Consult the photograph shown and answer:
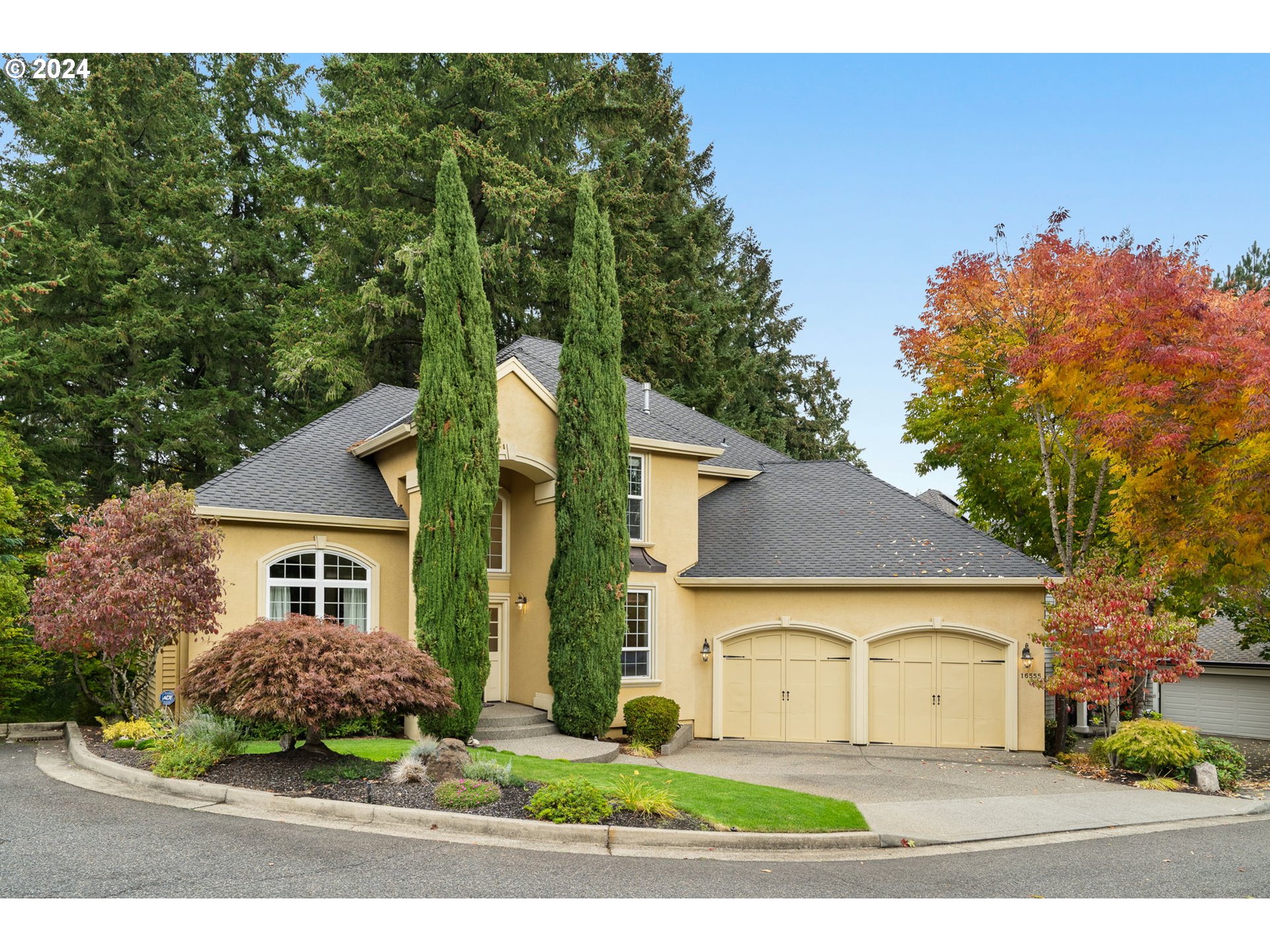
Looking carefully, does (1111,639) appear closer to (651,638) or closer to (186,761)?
(651,638)

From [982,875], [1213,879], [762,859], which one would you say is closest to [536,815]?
[762,859]

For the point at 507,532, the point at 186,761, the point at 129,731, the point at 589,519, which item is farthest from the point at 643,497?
the point at 129,731

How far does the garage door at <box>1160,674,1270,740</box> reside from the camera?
83.3 ft

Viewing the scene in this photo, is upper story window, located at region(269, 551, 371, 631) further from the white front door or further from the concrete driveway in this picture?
the concrete driveway

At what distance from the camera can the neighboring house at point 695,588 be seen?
15.1 meters

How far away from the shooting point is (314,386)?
2711 centimetres

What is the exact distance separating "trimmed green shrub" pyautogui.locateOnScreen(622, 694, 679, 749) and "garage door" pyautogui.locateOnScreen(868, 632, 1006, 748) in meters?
3.81

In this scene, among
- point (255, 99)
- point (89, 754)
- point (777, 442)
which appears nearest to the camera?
point (89, 754)

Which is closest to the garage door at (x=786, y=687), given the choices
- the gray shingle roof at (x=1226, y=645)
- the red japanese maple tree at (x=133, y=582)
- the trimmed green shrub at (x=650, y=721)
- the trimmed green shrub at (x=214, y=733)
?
the trimmed green shrub at (x=650, y=721)

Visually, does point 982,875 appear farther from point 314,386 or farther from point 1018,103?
point 314,386

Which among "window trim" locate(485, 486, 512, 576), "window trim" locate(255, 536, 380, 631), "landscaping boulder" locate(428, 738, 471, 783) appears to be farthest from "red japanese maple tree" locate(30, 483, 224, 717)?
"window trim" locate(485, 486, 512, 576)

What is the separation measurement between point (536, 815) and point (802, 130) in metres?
12.6

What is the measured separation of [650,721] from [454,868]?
8201mm

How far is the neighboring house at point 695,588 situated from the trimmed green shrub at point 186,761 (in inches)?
163
